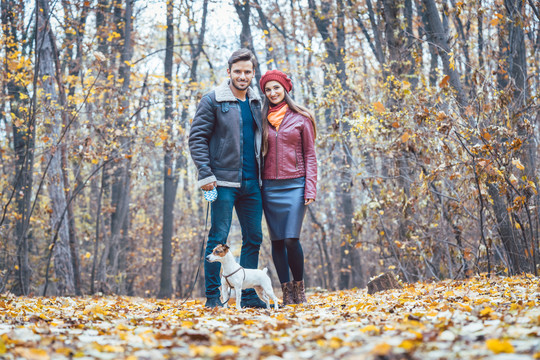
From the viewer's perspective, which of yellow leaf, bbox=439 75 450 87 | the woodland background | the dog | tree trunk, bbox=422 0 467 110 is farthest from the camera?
tree trunk, bbox=422 0 467 110

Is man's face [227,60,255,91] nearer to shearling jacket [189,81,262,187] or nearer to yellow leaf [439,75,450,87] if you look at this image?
shearling jacket [189,81,262,187]

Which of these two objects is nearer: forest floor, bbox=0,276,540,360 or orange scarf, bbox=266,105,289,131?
forest floor, bbox=0,276,540,360

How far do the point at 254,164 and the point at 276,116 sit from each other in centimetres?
52

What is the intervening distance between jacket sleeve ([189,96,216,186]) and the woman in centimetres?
53

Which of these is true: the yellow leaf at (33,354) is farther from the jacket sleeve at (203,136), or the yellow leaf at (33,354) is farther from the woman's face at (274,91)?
the woman's face at (274,91)

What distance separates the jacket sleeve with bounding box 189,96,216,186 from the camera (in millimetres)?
4504

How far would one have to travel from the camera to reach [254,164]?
477 cm

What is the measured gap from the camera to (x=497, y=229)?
6227 millimetres

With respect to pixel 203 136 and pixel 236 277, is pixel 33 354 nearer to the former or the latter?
pixel 236 277

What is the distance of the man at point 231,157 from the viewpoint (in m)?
4.56

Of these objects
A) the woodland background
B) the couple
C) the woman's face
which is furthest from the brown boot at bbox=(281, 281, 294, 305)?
the woodland background

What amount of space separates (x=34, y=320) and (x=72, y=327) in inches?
21.3

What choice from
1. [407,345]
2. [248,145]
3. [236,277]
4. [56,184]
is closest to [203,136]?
[248,145]

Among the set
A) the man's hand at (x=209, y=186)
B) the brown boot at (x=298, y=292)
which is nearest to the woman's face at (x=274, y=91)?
the man's hand at (x=209, y=186)
